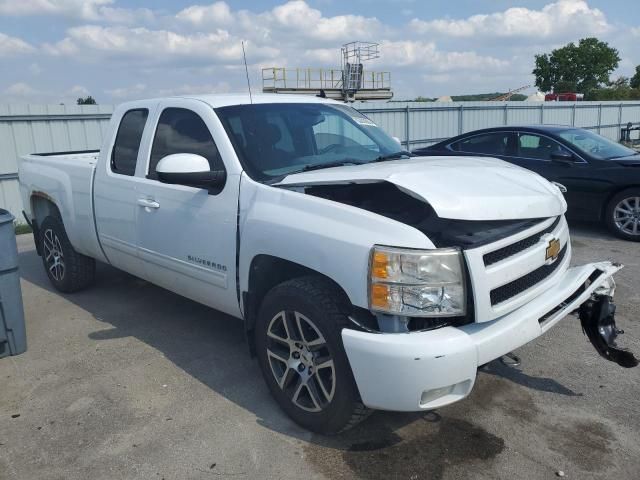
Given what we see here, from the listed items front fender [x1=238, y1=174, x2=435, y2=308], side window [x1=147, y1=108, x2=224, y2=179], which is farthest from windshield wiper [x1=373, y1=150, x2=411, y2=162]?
side window [x1=147, y1=108, x2=224, y2=179]

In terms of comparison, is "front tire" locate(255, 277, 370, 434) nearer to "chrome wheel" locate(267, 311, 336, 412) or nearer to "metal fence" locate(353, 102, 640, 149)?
"chrome wheel" locate(267, 311, 336, 412)

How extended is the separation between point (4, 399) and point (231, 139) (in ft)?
7.56

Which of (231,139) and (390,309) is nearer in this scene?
(390,309)

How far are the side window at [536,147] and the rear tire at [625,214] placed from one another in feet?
3.19

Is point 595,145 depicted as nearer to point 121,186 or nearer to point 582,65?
point 121,186

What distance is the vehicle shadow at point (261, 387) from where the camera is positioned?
2.95m

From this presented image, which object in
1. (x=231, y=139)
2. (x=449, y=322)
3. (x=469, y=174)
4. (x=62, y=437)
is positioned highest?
(x=231, y=139)

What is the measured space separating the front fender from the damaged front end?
1.49 meters

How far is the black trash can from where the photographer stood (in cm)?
423

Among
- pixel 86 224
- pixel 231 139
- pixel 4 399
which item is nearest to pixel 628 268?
pixel 231 139

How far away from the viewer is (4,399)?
375cm

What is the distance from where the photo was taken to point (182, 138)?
4086 millimetres

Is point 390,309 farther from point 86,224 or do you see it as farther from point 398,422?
point 86,224

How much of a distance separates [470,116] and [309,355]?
1808 cm
